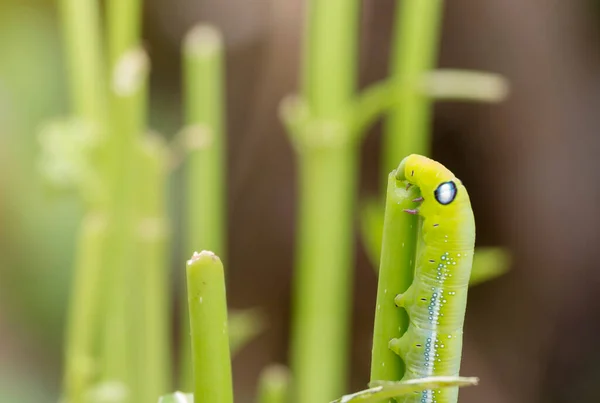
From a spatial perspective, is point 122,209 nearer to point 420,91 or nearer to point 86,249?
→ point 86,249

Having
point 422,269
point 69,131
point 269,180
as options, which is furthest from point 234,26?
point 422,269

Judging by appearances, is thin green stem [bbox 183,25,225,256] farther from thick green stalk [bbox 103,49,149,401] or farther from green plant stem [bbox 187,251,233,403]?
green plant stem [bbox 187,251,233,403]

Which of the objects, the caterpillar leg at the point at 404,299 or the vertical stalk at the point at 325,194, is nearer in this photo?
the caterpillar leg at the point at 404,299

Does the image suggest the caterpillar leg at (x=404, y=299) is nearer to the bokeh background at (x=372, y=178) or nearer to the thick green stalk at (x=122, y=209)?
the thick green stalk at (x=122, y=209)

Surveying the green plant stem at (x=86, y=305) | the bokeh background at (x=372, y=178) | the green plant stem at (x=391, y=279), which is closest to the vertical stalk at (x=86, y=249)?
the green plant stem at (x=86, y=305)

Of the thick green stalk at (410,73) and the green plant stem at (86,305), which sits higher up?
the thick green stalk at (410,73)

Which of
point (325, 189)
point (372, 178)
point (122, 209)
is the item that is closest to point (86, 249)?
point (122, 209)

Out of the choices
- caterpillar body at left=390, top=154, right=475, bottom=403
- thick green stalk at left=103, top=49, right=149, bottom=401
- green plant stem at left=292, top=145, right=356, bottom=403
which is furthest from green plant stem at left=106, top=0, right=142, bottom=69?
caterpillar body at left=390, top=154, right=475, bottom=403
